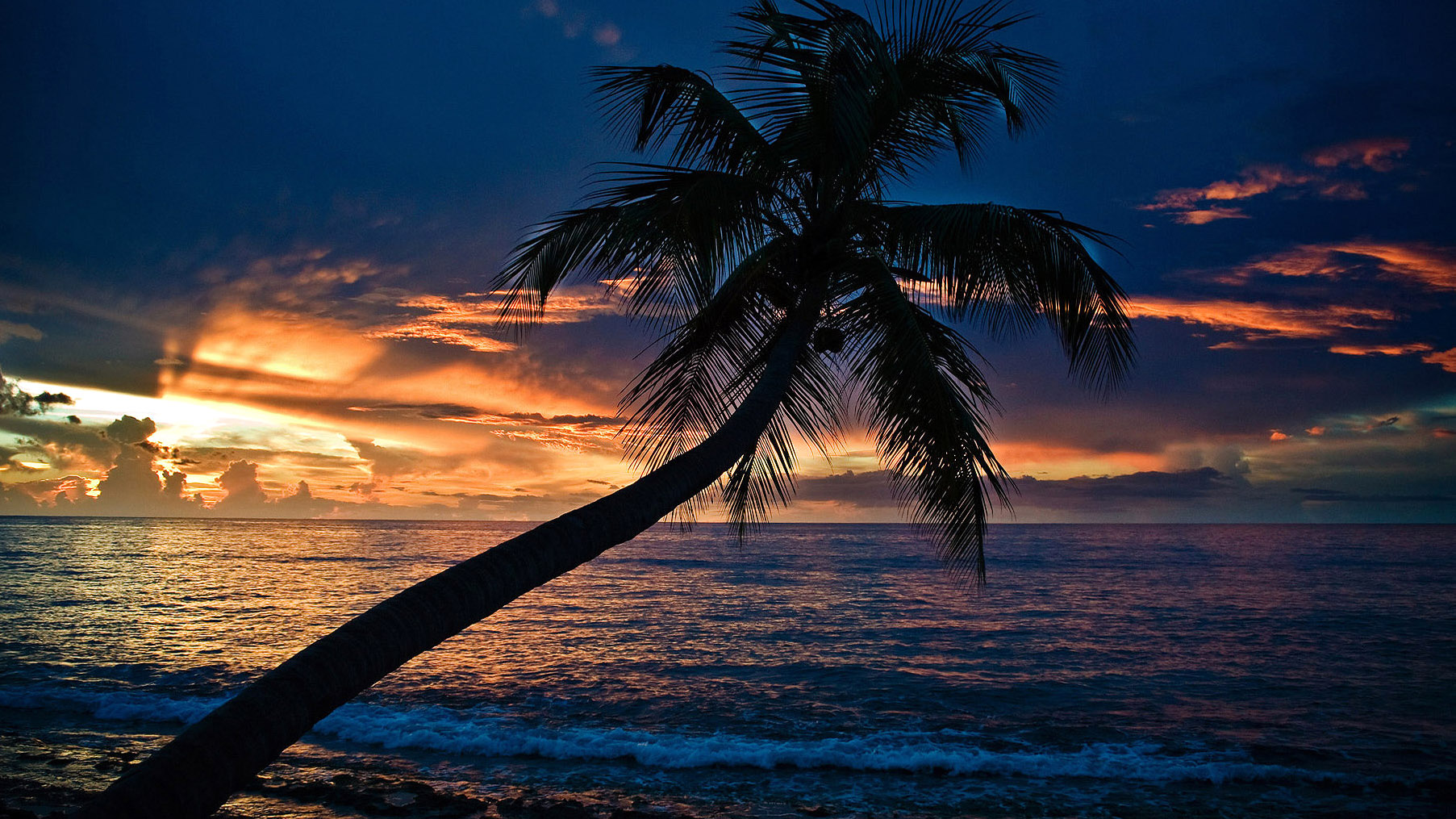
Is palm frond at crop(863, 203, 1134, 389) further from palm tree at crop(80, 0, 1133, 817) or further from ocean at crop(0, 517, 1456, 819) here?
ocean at crop(0, 517, 1456, 819)

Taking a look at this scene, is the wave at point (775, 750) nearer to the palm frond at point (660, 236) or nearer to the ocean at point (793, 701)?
the ocean at point (793, 701)

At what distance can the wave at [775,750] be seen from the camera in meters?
10.6

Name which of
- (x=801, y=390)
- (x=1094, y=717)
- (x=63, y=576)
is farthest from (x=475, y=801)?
(x=63, y=576)

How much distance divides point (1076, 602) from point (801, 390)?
976 inches

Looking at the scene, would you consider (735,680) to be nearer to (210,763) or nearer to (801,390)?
(801,390)

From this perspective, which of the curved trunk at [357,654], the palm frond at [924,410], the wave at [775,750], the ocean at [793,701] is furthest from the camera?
the wave at [775,750]

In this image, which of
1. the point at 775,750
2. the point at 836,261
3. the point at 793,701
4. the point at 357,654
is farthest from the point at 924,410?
the point at 793,701

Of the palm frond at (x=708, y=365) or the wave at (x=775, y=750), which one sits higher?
the palm frond at (x=708, y=365)

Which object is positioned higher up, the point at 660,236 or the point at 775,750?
the point at 660,236

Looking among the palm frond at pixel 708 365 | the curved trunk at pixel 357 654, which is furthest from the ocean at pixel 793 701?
the curved trunk at pixel 357 654

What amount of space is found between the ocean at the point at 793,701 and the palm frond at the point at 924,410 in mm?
4623

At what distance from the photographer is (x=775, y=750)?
11.0m

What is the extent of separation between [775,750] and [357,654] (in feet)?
31.5

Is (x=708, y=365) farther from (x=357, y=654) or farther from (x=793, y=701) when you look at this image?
(x=793, y=701)
